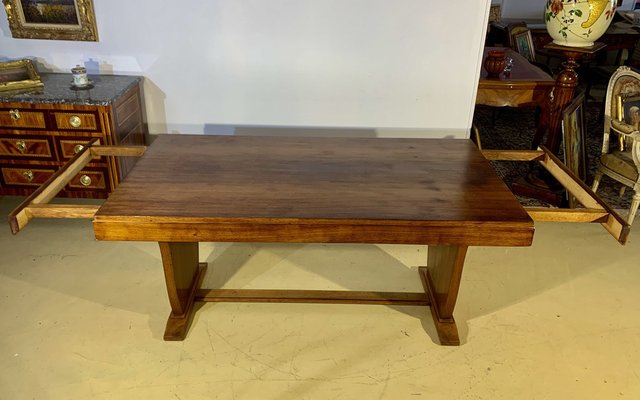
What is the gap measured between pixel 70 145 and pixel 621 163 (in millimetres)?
2999

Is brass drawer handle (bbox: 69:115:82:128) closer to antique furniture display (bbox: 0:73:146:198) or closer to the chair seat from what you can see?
antique furniture display (bbox: 0:73:146:198)

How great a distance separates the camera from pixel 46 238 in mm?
2766

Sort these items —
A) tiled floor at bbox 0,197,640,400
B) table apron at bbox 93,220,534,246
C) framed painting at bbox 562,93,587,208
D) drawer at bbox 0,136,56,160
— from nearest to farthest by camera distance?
table apron at bbox 93,220,534,246
tiled floor at bbox 0,197,640,400
drawer at bbox 0,136,56,160
framed painting at bbox 562,93,587,208

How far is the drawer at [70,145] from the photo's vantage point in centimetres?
262

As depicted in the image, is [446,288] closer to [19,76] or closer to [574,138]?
[574,138]

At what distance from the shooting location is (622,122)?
114 inches

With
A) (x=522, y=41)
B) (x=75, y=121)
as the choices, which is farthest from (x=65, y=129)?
(x=522, y=41)

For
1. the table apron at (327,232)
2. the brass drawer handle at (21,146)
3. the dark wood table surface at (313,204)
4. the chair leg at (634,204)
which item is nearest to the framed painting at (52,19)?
the brass drawer handle at (21,146)

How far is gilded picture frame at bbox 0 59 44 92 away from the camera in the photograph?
2.61 m

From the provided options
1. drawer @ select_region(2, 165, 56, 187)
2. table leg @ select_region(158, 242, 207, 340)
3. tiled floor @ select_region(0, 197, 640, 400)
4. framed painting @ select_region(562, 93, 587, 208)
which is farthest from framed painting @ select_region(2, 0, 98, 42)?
framed painting @ select_region(562, 93, 587, 208)

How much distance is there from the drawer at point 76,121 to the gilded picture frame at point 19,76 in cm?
24

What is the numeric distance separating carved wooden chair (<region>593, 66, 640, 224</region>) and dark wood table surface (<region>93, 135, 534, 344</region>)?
1124mm

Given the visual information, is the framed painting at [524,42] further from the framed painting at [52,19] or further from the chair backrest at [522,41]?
the framed painting at [52,19]

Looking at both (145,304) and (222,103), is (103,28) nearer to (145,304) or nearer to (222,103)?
(222,103)
